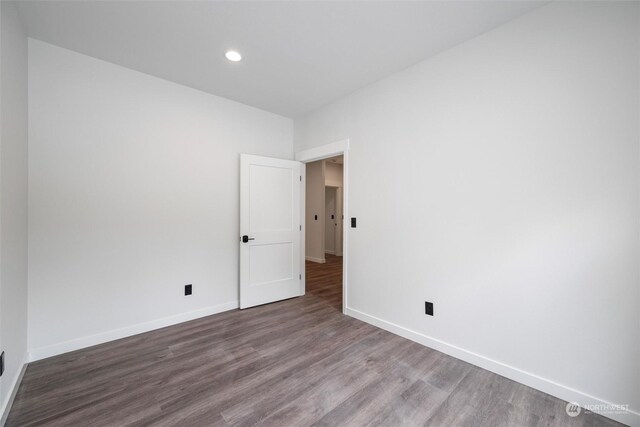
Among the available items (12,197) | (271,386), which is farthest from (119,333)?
(271,386)

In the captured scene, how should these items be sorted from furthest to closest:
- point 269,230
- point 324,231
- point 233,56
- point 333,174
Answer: point 333,174 → point 324,231 → point 269,230 → point 233,56

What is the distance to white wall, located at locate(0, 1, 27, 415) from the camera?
154 cm

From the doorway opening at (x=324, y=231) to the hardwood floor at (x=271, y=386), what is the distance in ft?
3.84

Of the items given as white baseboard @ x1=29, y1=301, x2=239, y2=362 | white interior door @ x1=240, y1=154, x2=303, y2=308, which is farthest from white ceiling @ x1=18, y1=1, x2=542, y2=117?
white baseboard @ x1=29, y1=301, x2=239, y2=362

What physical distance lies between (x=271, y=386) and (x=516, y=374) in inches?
69.5

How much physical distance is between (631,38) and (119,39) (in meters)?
3.49

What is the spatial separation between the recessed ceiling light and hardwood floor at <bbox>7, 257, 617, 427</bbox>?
2629mm

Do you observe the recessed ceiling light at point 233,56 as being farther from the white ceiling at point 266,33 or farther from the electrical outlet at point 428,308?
the electrical outlet at point 428,308

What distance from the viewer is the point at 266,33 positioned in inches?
79.9

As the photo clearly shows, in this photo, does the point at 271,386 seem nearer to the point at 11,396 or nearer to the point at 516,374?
the point at 11,396

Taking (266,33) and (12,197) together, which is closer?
(12,197)

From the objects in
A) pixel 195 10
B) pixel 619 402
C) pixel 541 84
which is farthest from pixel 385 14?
pixel 619 402

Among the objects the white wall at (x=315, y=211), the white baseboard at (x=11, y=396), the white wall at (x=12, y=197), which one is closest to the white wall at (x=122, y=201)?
the white wall at (x=12, y=197)

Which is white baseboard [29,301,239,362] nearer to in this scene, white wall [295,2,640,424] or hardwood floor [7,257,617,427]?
hardwood floor [7,257,617,427]
